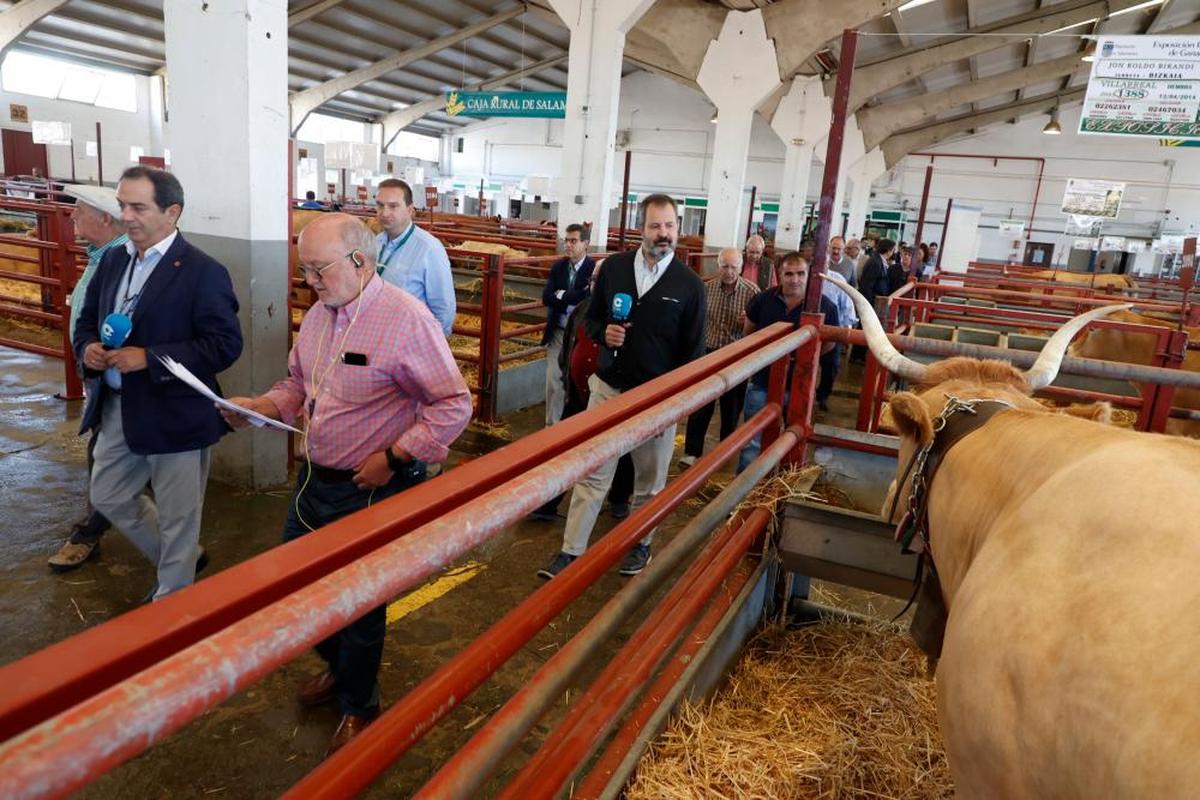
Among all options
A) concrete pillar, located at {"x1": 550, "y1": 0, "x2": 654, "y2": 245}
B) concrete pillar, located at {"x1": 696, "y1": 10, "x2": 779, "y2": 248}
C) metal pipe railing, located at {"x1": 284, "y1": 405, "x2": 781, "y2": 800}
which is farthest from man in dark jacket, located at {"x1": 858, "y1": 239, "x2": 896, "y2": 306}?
metal pipe railing, located at {"x1": 284, "y1": 405, "x2": 781, "y2": 800}

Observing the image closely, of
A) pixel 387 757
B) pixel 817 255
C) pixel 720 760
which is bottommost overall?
pixel 720 760

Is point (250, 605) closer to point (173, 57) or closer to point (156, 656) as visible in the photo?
point (156, 656)

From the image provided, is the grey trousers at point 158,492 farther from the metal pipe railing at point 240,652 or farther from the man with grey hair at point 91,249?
the metal pipe railing at point 240,652

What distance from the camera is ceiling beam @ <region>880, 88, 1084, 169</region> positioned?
2809 cm

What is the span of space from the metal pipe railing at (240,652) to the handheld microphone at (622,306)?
274 cm

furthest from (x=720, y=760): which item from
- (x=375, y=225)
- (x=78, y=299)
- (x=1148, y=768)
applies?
(x=375, y=225)

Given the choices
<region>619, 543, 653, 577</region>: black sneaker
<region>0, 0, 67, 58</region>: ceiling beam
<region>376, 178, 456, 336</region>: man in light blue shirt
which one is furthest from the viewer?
<region>0, 0, 67, 58</region>: ceiling beam

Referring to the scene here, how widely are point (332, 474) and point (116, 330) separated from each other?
1.13 metres

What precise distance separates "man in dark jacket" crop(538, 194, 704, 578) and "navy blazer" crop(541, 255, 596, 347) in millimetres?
2085

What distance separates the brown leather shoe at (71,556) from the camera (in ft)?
12.5

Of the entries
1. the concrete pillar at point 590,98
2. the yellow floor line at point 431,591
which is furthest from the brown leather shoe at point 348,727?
the concrete pillar at point 590,98

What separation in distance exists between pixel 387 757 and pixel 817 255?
263 cm

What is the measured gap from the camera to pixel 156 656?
73cm

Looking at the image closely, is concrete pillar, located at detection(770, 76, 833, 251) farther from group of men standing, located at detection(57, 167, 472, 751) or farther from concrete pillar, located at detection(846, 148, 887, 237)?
group of men standing, located at detection(57, 167, 472, 751)
